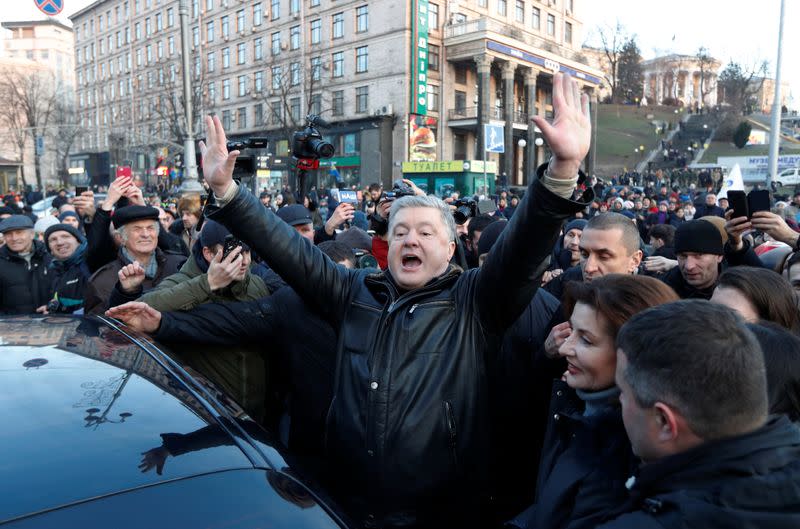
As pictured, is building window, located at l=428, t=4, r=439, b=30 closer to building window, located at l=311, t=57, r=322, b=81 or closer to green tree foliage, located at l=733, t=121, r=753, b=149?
building window, located at l=311, t=57, r=322, b=81

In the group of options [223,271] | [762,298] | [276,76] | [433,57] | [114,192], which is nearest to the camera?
[762,298]

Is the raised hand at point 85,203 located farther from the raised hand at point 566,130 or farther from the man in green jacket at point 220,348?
the raised hand at point 566,130

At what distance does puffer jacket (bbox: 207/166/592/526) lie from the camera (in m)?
2.04

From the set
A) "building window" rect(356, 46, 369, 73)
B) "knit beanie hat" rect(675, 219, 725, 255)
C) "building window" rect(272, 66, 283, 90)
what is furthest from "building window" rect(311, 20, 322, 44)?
"knit beanie hat" rect(675, 219, 725, 255)

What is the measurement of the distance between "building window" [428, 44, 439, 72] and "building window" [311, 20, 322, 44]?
27.3 feet

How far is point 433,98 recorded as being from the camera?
133 feet

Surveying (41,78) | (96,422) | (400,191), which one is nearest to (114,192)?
(400,191)

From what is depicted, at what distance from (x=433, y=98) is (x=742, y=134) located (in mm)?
29007

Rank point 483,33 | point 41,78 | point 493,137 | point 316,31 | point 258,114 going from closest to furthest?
1. point 493,137
2. point 483,33
3. point 316,31
4. point 258,114
5. point 41,78

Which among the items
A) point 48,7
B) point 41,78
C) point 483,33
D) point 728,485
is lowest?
point 728,485

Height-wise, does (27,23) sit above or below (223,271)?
above

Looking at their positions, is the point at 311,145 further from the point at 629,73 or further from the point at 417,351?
the point at 629,73

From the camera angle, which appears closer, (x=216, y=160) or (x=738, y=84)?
(x=216, y=160)

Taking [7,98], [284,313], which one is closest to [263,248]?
[284,313]
